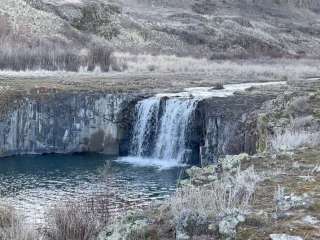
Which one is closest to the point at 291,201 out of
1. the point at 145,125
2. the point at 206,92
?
the point at 145,125

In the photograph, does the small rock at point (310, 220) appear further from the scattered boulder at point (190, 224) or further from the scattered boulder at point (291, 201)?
the scattered boulder at point (190, 224)

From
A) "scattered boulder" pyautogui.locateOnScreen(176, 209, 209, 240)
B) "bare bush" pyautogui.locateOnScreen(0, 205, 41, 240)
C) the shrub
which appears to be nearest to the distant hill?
"bare bush" pyautogui.locateOnScreen(0, 205, 41, 240)

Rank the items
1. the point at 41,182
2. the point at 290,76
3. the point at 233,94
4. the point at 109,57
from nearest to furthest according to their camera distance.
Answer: the point at 41,182, the point at 233,94, the point at 290,76, the point at 109,57

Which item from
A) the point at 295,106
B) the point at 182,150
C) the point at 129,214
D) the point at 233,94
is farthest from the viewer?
the point at 233,94

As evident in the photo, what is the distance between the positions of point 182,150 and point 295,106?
9.10m

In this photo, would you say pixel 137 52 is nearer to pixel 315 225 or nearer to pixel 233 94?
pixel 233 94

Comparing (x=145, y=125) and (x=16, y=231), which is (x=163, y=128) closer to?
(x=145, y=125)

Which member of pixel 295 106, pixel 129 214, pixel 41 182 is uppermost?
pixel 295 106

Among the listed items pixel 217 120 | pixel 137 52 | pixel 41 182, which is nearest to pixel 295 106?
pixel 217 120

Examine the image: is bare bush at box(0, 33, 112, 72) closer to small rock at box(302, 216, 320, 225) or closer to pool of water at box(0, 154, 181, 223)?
pool of water at box(0, 154, 181, 223)

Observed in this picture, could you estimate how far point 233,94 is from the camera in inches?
1123

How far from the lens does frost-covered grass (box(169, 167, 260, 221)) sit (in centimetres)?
762

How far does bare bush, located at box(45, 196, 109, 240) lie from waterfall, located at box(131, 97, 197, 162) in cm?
1669

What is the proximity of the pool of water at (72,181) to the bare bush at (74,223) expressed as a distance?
4656 mm
